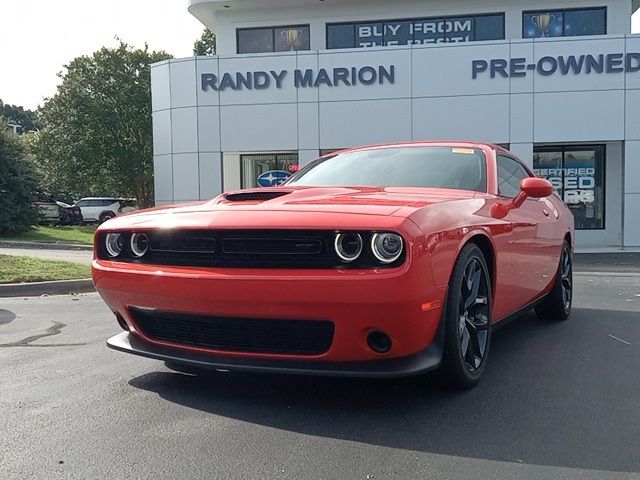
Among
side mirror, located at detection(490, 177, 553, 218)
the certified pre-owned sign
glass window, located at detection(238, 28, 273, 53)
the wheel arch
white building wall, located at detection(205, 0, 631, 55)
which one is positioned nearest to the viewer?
the wheel arch

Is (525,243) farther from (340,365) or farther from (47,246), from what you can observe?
(47,246)

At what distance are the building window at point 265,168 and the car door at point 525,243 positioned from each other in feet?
44.5

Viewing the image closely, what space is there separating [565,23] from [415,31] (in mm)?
4271

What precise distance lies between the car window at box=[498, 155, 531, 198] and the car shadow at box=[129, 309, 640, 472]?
1178 mm

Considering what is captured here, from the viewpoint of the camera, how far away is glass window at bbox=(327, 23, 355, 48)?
19281 millimetres

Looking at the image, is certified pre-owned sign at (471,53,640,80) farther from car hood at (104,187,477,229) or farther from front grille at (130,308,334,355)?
front grille at (130,308,334,355)

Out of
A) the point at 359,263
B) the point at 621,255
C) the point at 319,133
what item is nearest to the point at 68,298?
the point at 359,263

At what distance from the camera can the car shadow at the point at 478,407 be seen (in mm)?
2857

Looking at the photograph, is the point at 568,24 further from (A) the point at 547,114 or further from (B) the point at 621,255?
(B) the point at 621,255

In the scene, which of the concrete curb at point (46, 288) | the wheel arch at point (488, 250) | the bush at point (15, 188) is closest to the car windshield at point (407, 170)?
the wheel arch at point (488, 250)

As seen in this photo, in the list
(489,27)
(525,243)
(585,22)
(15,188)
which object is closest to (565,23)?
(585,22)

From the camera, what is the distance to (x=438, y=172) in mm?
4375

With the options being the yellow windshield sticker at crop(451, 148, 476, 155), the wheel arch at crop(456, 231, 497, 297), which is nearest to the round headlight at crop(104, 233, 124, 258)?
the wheel arch at crop(456, 231, 497, 297)

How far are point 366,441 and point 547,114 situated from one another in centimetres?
1535
